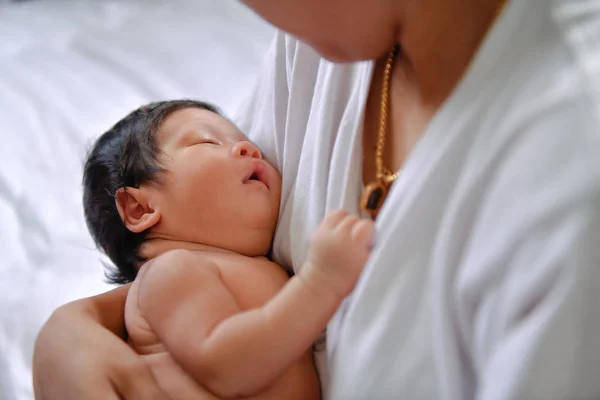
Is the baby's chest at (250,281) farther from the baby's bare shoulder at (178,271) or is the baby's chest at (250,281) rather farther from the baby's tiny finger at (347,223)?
the baby's tiny finger at (347,223)

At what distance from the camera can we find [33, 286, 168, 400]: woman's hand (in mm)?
673

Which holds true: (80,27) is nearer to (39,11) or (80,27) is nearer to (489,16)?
(39,11)

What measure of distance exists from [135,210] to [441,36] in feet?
1.54

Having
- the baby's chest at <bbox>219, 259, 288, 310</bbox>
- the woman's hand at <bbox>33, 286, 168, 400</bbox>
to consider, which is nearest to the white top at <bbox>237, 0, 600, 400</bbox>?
the baby's chest at <bbox>219, 259, 288, 310</bbox>

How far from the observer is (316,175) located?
2.22 ft

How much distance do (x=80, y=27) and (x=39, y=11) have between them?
0.21m

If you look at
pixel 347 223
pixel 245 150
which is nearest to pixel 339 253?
pixel 347 223

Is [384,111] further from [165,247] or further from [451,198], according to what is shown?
[165,247]

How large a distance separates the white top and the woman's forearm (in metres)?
0.03

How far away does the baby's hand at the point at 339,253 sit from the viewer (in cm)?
57

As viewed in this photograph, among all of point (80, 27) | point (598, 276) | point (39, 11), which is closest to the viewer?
point (598, 276)

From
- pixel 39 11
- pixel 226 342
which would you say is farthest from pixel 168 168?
pixel 39 11

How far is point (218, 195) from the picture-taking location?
2.54 feet

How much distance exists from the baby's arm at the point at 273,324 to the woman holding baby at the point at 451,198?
3 cm
